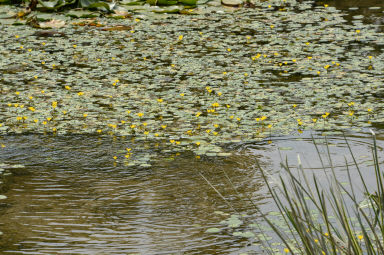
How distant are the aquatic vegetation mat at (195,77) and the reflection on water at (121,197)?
29 centimetres

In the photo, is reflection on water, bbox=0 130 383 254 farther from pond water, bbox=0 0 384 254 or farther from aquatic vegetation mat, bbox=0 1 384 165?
aquatic vegetation mat, bbox=0 1 384 165

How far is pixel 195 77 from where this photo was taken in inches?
283

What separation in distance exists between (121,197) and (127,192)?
0.27 feet

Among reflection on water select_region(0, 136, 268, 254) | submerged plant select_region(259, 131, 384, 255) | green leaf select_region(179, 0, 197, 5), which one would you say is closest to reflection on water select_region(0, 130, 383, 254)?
reflection on water select_region(0, 136, 268, 254)

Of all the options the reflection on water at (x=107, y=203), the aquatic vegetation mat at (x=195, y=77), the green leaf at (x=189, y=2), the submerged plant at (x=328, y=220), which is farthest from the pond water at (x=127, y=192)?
the green leaf at (x=189, y=2)

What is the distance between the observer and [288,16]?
33.0ft

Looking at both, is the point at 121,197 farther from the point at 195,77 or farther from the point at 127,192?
the point at 195,77

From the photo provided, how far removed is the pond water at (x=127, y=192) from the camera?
383 cm

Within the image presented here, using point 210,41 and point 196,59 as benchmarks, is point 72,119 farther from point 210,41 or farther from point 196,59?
point 210,41

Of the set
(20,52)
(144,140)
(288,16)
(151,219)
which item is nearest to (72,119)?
(144,140)

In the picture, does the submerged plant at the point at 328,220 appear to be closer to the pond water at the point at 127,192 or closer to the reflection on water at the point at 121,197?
the pond water at the point at 127,192

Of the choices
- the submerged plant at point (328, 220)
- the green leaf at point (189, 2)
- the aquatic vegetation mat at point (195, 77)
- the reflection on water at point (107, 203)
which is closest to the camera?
the submerged plant at point (328, 220)

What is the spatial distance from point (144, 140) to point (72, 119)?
0.90 m

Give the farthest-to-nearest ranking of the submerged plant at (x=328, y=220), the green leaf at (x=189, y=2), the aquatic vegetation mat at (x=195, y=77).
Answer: the green leaf at (x=189, y=2) < the aquatic vegetation mat at (x=195, y=77) < the submerged plant at (x=328, y=220)
